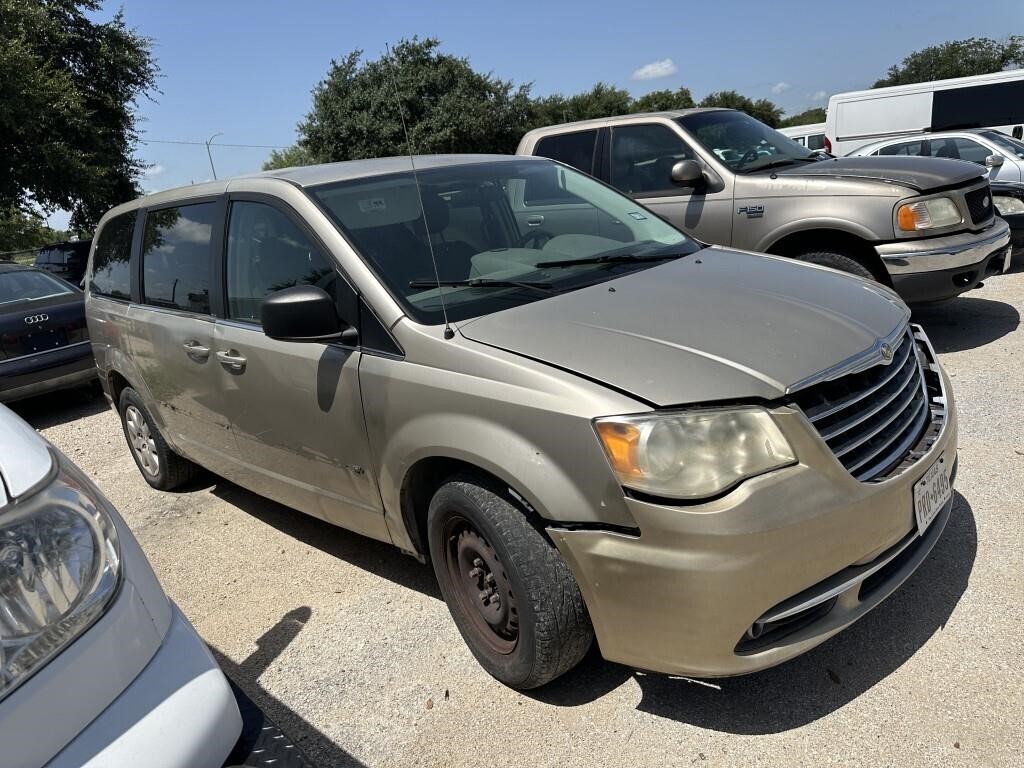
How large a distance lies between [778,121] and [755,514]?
191 feet

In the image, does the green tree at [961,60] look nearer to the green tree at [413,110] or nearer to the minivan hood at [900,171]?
the green tree at [413,110]

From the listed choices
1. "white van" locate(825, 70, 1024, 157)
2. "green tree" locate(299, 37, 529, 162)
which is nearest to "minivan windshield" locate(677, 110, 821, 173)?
"white van" locate(825, 70, 1024, 157)

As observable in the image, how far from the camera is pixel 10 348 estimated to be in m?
6.97

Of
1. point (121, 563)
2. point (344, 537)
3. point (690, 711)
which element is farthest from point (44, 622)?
point (344, 537)

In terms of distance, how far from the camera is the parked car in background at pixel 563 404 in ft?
6.81

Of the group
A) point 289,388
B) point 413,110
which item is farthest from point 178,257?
point 413,110

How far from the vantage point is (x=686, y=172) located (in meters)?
5.95

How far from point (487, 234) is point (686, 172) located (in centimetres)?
325

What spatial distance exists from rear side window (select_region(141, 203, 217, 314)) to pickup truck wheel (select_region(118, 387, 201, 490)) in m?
0.84

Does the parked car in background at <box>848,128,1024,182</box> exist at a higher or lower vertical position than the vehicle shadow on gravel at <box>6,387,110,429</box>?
higher

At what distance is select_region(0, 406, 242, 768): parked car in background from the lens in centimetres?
131

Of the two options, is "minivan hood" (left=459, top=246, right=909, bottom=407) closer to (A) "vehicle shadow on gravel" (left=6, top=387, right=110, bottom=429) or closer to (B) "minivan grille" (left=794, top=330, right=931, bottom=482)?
(B) "minivan grille" (left=794, top=330, right=931, bottom=482)

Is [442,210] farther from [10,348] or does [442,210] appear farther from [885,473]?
[10,348]

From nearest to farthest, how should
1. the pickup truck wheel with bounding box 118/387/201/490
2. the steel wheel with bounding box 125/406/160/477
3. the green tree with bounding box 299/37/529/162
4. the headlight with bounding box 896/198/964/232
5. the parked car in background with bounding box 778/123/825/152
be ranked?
the pickup truck wheel with bounding box 118/387/201/490 < the steel wheel with bounding box 125/406/160/477 < the headlight with bounding box 896/198/964/232 < the parked car in background with bounding box 778/123/825/152 < the green tree with bounding box 299/37/529/162
